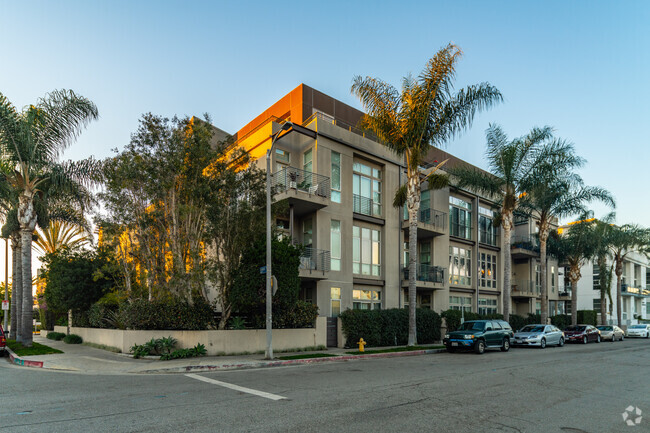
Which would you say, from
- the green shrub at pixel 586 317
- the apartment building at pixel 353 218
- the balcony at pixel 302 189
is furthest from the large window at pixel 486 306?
the balcony at pixel 302 189

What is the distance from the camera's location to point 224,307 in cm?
1897

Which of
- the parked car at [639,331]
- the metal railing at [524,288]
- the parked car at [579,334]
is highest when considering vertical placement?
the metal railing at [524,288]

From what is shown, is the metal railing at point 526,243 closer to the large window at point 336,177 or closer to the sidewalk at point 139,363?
the large window at point 336,177

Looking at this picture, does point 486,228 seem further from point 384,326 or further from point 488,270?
point 384,326

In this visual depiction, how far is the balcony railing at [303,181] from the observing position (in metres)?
22.5

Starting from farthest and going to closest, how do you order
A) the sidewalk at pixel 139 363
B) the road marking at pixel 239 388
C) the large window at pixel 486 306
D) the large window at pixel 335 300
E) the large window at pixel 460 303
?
the large window at pixel 486 306 → the large window at pixel 460 303 → the large window at pixel 335 300 → the sidewalk at pixel 139 363 → the road marking at pixel 239 388

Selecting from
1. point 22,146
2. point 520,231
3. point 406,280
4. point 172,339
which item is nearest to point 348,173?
point 406,280

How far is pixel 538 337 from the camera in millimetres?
26516

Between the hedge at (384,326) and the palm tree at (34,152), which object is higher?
the palm tree at (34,152)

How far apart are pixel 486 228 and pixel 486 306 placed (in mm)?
6375

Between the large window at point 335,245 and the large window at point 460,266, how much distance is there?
11.7m

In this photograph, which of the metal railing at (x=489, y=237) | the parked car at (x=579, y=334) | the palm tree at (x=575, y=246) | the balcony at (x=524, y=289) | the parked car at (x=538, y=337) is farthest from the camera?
the balcony at (x=524, y=289)

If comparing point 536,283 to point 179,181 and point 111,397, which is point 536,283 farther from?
point 111,397

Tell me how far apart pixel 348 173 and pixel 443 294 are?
37.7 ft
